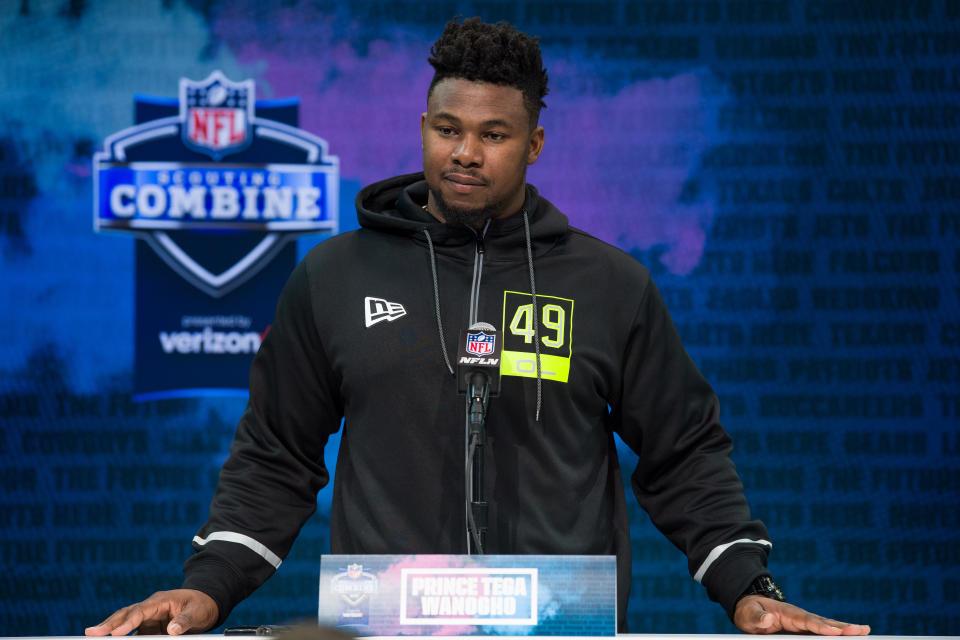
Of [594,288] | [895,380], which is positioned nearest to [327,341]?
[594,288]

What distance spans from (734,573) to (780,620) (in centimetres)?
15

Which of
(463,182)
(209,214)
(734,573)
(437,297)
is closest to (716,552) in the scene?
(734,573)

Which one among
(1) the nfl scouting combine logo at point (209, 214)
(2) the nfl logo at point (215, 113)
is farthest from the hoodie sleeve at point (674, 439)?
(2) the nfl logo at point (215, 113)

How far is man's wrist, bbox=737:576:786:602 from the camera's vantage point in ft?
4.55

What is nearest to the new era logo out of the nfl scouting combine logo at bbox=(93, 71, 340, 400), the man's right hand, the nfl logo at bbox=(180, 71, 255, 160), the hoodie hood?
the hoodie hood

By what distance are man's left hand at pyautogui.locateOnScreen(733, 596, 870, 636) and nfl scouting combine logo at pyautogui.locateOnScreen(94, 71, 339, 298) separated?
196 cm

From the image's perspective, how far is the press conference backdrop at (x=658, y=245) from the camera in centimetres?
299

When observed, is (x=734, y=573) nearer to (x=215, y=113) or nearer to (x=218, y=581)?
(x=218, y=581)

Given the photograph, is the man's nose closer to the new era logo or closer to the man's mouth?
the man's mouth

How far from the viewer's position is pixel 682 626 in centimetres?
304

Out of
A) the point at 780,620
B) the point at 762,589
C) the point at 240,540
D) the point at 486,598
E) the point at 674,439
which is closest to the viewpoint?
the point at 486,598

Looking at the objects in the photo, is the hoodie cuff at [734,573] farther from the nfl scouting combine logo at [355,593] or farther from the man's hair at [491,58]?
the man's hair at [491,58]

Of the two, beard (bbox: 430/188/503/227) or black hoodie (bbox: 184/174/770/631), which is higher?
beard (bbox: 430/188/503/227)

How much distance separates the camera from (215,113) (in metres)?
3.05
